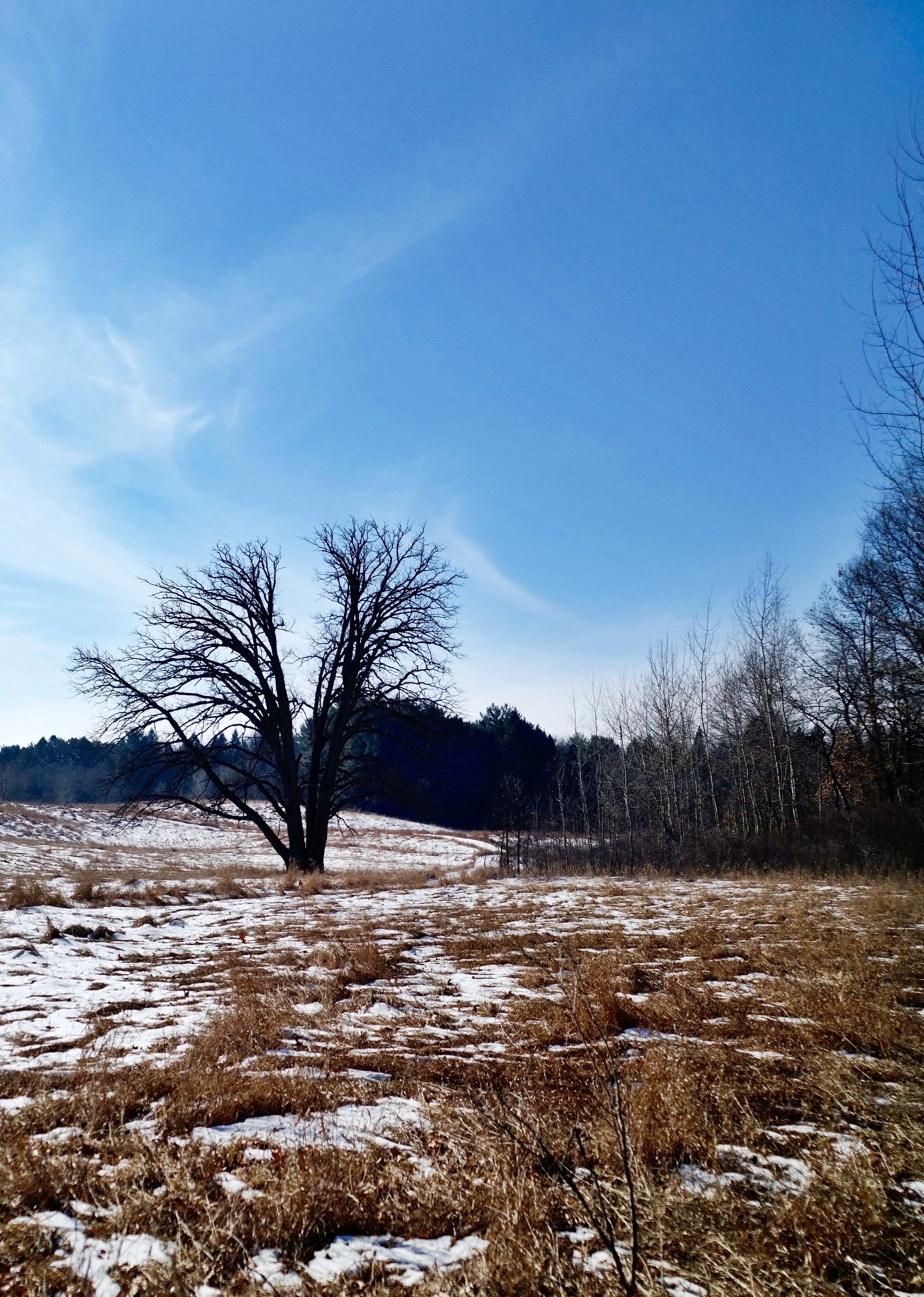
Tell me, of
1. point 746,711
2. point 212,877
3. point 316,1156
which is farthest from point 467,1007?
point 746,711

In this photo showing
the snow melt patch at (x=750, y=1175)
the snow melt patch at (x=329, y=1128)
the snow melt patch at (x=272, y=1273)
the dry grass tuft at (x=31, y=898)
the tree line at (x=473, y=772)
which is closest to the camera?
the snow melt patch at (x=272, y=1273)

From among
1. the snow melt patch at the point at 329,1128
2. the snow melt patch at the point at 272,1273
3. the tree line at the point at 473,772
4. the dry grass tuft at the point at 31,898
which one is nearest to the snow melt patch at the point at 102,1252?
the snow melt patch at the point at 272,1273

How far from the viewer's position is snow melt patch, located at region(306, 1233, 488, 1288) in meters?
1.93

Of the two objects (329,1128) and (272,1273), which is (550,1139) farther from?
(272,1273)

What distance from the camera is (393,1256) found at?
2.01 metres

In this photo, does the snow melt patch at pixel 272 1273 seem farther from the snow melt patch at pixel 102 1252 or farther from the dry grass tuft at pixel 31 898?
the dry grass tuft at pixel 31 898

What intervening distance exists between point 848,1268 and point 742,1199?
0.36m

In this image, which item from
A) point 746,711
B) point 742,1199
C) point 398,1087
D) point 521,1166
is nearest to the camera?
point 742,1199

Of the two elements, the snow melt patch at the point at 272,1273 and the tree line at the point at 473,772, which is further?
the tree line at the point at 473,772

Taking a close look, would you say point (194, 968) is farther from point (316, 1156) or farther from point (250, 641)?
point (250, 641)

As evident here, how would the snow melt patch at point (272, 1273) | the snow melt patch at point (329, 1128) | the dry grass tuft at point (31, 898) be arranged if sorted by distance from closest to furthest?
the snow melt patch at point (272, 1273)
the snow melt patch at point (329, 1128)
the dry grass tuft at point (31, 898)

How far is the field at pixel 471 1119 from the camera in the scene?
1946 mm

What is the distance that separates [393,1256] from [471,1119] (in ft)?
2.88

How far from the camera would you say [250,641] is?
19.5 meters
